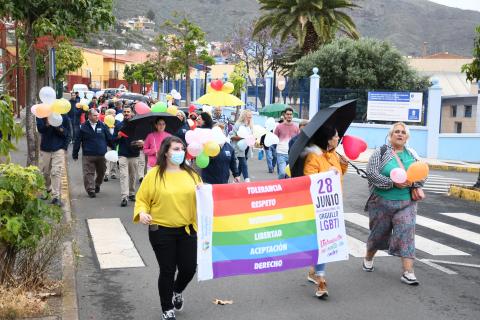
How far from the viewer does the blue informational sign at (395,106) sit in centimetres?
2520

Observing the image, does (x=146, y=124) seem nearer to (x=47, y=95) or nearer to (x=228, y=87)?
(x=47, y=95)

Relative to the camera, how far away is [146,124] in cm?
1143

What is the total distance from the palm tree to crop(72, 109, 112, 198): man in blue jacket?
23.7 metres

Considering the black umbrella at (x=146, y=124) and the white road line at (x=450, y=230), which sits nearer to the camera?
the white road line at (x=450, y=230)

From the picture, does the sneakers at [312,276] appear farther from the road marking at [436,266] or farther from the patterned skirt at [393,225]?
the road marking at [436,266]

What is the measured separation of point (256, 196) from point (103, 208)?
6287 mm

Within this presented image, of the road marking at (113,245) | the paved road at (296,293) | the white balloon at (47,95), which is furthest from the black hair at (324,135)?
the white balloon at (47,95)

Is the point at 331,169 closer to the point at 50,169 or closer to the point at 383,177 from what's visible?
the point at 383,177

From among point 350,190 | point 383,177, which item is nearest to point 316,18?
point 350,190

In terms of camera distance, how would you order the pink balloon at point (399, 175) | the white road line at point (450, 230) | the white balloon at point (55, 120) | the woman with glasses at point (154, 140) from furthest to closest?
the woman with glasses at point (154, 140) → the white balloon at point (55, 120) → the white road line at point (450, 230) → the pink balloon at point (399, 175)

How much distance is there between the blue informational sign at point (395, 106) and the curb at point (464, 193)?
9.89m

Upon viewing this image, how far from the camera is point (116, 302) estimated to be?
6770mm

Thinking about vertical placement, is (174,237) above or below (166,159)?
below

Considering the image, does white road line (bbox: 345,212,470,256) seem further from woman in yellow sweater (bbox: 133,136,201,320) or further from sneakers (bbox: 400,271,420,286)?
woman in yellow sweater (bbox: 133,136,201,320)
